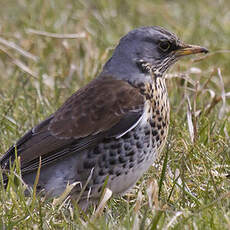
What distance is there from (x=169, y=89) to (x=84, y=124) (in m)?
1.63

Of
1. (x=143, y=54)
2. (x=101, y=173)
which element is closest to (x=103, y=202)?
(x=101, y=173)

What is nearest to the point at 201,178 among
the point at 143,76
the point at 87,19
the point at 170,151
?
A: the point at 170,151

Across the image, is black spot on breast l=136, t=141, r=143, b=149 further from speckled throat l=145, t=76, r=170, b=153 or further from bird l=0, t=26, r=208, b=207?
speckled throat l=145, t=76, r=170, b=153

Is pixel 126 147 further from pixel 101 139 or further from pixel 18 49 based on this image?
pixel 18 49

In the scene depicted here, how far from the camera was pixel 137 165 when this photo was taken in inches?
168

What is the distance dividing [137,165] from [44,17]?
143 inches

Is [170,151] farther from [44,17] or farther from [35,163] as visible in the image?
[44,17]

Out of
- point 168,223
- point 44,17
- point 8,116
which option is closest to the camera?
point 168,223

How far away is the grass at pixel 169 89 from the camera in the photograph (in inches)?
149

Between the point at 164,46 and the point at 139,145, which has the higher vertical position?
the point at 164,46

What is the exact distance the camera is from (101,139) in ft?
14.3

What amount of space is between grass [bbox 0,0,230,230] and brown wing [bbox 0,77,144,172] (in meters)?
0.27

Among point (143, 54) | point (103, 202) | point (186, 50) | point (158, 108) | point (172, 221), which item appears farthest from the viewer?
point (186, 50)

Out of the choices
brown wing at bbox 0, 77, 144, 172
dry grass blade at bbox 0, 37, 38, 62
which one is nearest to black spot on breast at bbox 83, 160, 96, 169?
brown wing at bbox 0, 77, 144, 172
